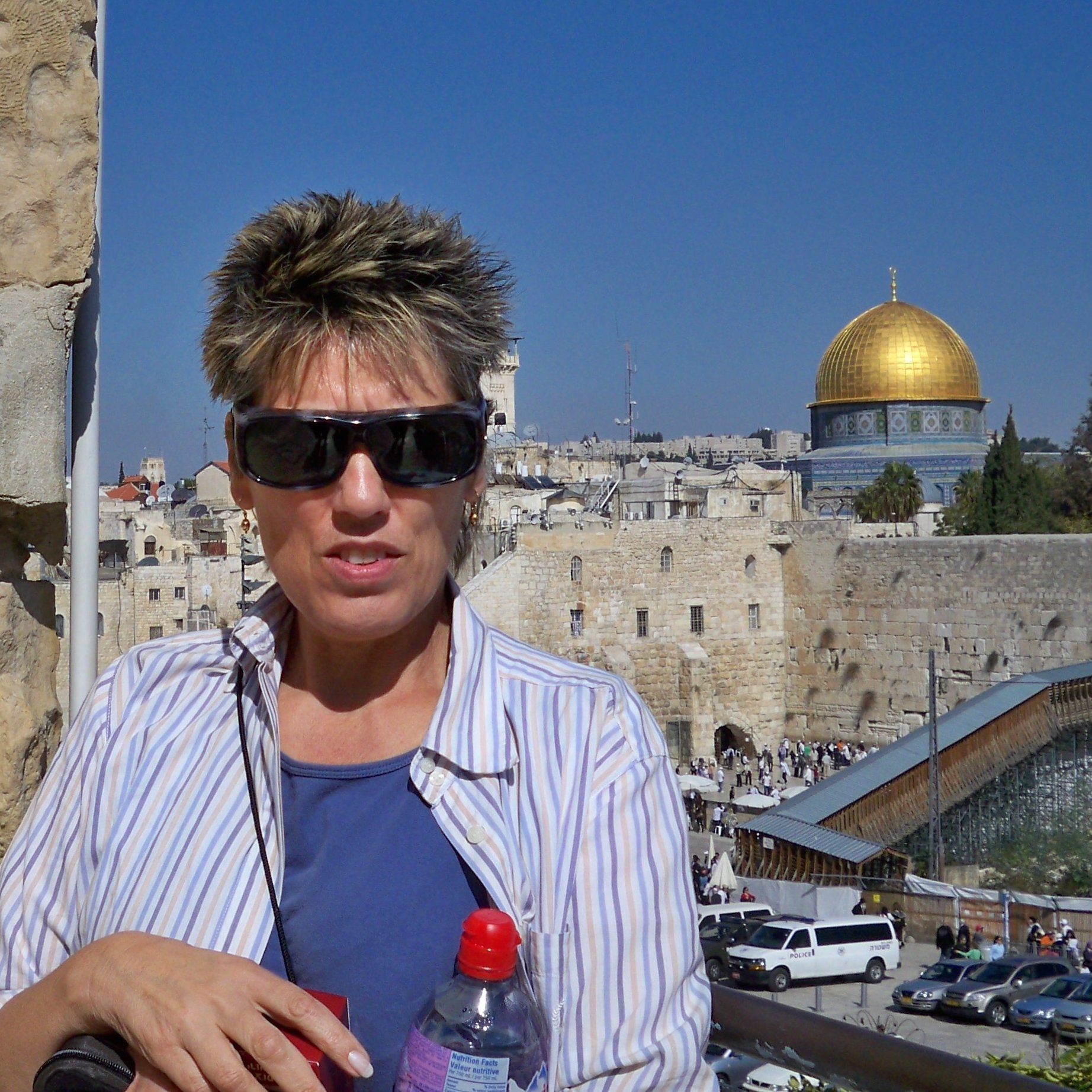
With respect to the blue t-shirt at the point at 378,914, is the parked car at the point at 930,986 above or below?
below

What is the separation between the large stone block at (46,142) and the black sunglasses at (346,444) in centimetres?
46

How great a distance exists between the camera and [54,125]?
148 cm

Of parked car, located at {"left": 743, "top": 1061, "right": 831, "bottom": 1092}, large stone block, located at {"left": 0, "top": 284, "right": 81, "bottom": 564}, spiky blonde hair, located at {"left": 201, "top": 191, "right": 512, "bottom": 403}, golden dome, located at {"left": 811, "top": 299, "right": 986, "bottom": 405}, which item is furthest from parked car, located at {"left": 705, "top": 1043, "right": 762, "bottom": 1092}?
golden dome, located at {"left": 811, "top": 299, "right": 986, "bottom": 405}

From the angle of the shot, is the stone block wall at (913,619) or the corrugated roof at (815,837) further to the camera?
the stone block wall at (913,619)

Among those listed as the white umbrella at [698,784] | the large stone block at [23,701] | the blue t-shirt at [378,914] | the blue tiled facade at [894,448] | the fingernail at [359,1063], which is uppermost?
the blue tiled facade at [894,448]

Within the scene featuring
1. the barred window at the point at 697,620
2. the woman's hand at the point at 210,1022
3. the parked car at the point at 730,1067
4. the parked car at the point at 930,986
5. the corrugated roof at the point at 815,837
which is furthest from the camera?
the barred window at the point at 697,620

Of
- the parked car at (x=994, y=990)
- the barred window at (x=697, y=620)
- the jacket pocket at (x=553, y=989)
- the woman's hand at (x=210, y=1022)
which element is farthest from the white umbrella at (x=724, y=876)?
the woman's hand at (x=210, y=1022)

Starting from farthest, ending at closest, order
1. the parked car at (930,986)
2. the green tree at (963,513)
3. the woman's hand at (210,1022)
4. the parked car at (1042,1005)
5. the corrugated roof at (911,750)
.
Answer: the green tree at (963,513)
the corrugated roof at (911,750)
the parked car at (930,986)
the parked car at (1042,1005)
the woman's hand at (210,1022)

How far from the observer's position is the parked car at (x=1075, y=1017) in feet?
11.0

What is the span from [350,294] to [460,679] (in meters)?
0.36

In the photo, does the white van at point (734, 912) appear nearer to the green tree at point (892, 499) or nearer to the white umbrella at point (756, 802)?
the white umbrella at point (756, 802)

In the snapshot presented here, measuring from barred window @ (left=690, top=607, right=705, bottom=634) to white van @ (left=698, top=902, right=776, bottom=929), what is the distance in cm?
965

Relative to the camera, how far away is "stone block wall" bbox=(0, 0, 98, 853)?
4.63 ft

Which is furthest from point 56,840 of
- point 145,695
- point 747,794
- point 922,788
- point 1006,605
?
point 1006,605
